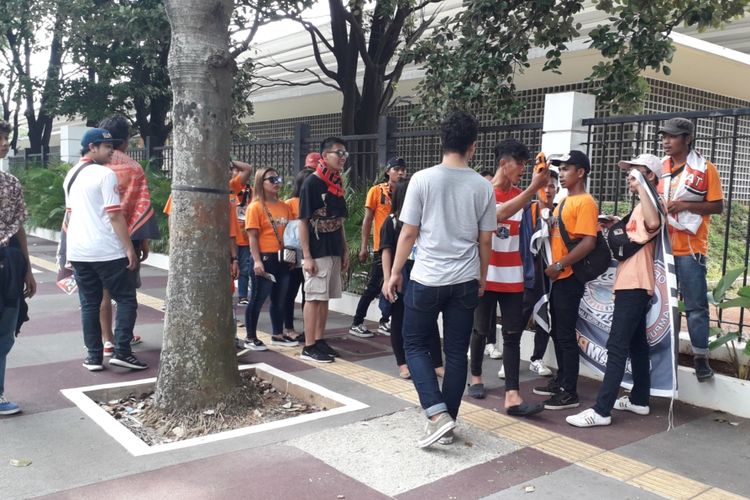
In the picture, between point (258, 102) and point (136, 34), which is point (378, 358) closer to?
point (136, 34)

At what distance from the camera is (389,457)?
3.92 metres

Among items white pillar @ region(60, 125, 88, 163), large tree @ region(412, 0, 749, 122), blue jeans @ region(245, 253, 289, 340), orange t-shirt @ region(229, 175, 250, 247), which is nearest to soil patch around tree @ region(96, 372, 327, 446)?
blue jeans @ region(245, 253, 289, 340)

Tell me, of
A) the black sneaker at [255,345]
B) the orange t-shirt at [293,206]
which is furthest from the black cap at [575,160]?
the black sneaker at [255,345]

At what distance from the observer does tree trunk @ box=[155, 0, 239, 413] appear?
447cm

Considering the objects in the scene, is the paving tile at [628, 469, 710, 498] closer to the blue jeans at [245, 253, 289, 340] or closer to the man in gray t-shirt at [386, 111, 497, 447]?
the man in gray t-shirt at [386, 111, 497, 447]

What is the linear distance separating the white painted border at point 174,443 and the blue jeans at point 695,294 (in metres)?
2.44

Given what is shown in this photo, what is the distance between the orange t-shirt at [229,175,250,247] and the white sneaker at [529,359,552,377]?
3270mm

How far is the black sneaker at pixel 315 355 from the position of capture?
6.03 meters

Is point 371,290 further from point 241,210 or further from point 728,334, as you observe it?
point 728,334

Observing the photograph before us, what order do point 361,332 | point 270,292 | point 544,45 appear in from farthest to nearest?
1. point 544,45
2. point 361,332
3. point 270,292

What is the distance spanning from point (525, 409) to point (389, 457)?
1190 millimetres

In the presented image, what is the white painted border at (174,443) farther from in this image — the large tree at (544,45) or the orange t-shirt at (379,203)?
the large tree at (544,45)

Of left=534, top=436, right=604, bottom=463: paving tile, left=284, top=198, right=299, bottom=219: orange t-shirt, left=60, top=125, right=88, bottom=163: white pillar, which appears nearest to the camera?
left=534, top=436, right=604, bottom=463: paving tile

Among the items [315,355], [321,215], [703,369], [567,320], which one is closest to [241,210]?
[321,215]
